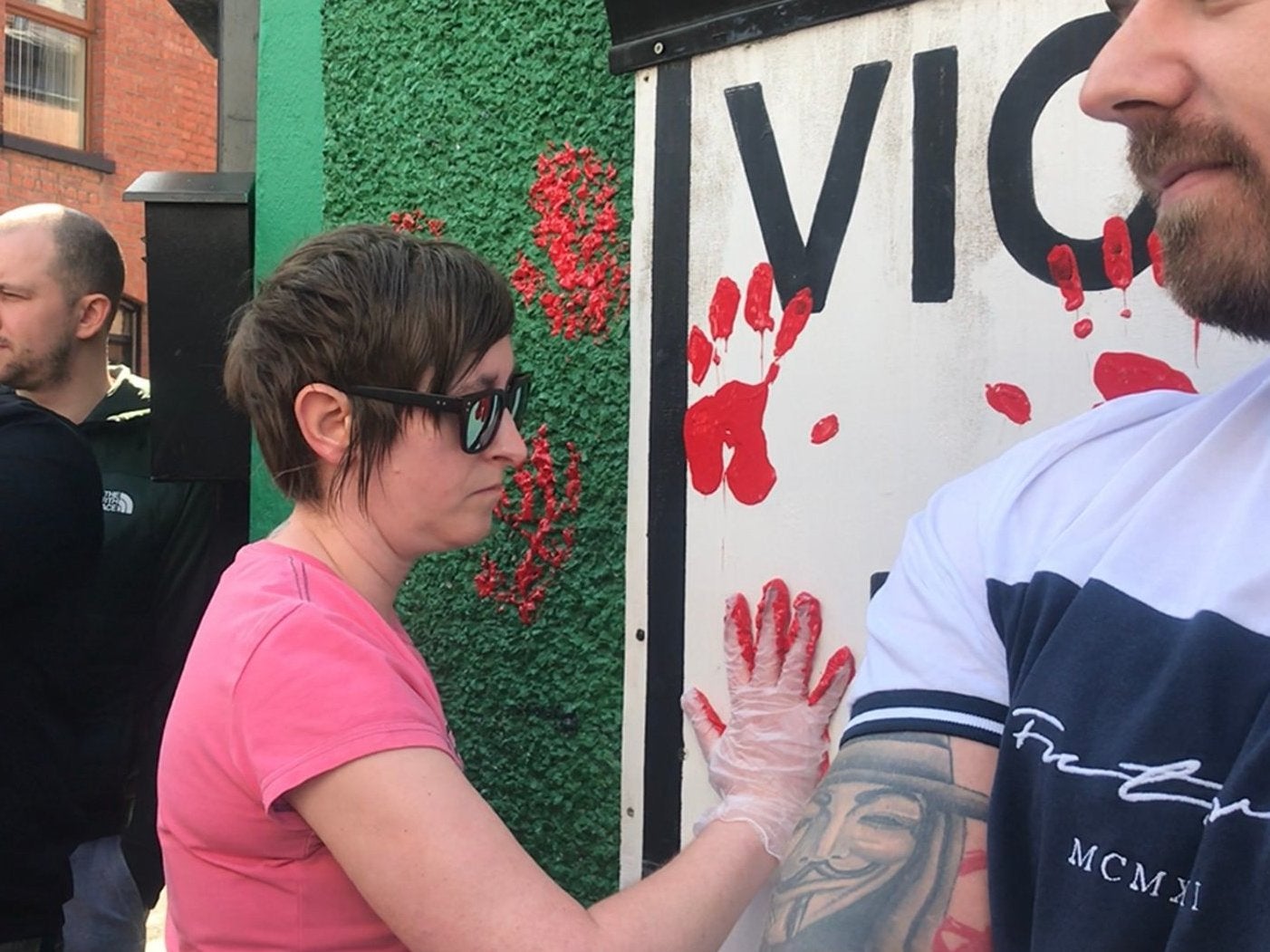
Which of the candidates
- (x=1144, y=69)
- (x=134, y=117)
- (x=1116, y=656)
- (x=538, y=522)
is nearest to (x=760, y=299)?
(x=538, y=522)

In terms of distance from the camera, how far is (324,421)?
1741 millimetres

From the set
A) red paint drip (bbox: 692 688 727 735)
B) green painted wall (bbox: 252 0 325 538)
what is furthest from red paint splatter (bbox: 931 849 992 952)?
green painted wall (bbox: 252 0 325 538)

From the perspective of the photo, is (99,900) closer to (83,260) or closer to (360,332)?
(83,260)

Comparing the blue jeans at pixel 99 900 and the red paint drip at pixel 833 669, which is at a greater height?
the red paint drip at pixel 833 669

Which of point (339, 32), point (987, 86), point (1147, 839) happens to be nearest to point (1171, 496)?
point (1147, 839)

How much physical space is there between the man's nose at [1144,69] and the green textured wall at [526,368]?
4.18 feet

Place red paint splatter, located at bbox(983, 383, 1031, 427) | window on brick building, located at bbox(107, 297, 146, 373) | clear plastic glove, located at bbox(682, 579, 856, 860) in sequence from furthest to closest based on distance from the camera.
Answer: window on brick building, located at bbox(107, 297, 146, 373) → clear plastic glove, located at bbox(682, 579, 856, 860) → red paint splatter, located at bbox(983, 383, 1031, 427)

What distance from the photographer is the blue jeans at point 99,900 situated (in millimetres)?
2811

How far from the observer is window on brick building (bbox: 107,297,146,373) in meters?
11.1

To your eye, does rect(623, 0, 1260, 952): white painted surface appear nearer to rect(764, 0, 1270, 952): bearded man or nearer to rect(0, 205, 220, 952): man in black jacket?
rect(764, 0, 1270, 952): bearded man

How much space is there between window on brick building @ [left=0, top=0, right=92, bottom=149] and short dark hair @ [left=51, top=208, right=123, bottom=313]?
7861mm

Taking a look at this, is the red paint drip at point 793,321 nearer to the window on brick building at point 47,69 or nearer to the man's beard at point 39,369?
the man's beard at point 39,369

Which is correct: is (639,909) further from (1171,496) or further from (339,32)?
(339,32)

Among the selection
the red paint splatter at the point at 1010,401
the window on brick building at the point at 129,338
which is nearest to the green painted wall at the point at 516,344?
the red paint splatter at the point at 1010,401
